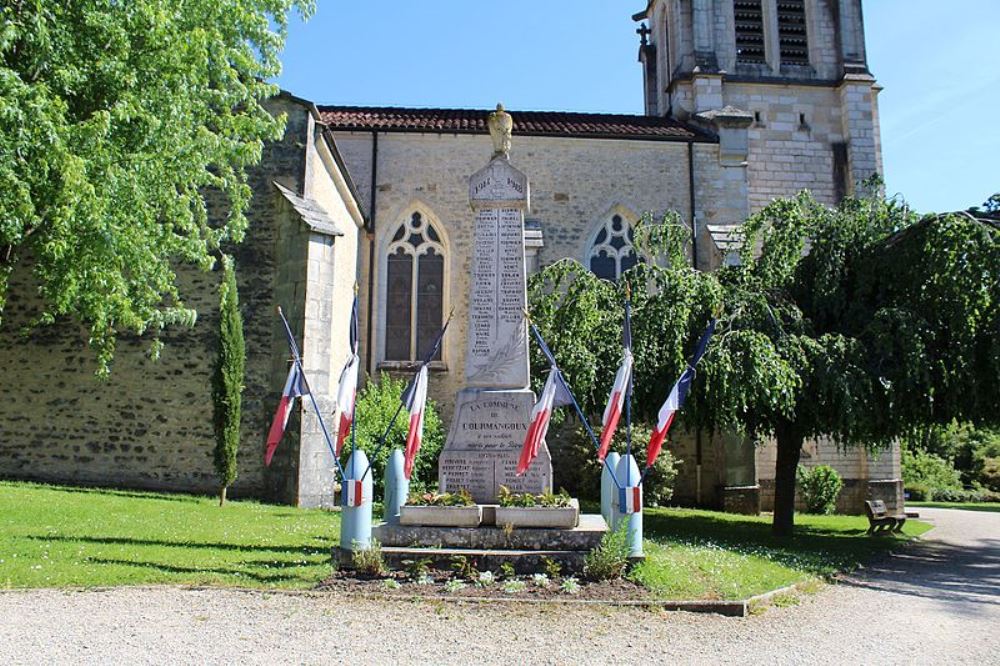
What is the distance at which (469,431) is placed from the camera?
850 cm

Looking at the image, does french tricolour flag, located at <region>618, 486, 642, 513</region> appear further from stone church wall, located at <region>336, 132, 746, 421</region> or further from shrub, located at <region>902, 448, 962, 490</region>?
shrub, located at <region>902, 448, 962, 490</region>

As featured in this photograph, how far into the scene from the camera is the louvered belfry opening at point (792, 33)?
22.5 metres

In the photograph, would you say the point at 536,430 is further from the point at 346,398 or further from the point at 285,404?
the point at 285,404

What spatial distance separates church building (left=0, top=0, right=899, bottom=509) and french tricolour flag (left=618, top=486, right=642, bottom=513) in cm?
732

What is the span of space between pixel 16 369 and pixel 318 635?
37.9 feet

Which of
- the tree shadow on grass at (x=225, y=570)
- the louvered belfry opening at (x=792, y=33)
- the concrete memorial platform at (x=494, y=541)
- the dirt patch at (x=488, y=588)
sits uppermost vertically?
the louvered belfry opening at (x=792, y=33)

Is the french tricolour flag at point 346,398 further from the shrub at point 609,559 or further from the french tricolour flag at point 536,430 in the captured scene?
the shrub at point 609,559

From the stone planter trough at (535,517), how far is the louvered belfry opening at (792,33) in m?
19.0

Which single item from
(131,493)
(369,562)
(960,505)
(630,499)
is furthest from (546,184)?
(960,505)

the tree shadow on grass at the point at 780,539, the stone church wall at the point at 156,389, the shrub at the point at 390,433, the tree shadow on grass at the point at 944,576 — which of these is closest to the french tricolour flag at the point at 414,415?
the tree shadow on grass at the point at 780,539

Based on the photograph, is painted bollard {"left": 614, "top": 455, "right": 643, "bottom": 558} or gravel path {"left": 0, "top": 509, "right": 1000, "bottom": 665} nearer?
gravel path {"left": 0, "top": 509, "right": 1000, "bottom": 665}

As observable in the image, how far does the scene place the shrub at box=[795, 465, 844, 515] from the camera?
18.7 m

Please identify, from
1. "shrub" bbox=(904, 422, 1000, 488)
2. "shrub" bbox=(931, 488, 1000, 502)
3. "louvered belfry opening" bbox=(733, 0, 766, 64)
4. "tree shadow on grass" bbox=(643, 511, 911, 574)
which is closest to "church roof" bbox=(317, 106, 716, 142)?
"louvered belfry opening" bbox=(733, 0, 766, 64)

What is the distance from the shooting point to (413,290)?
62.7ft
